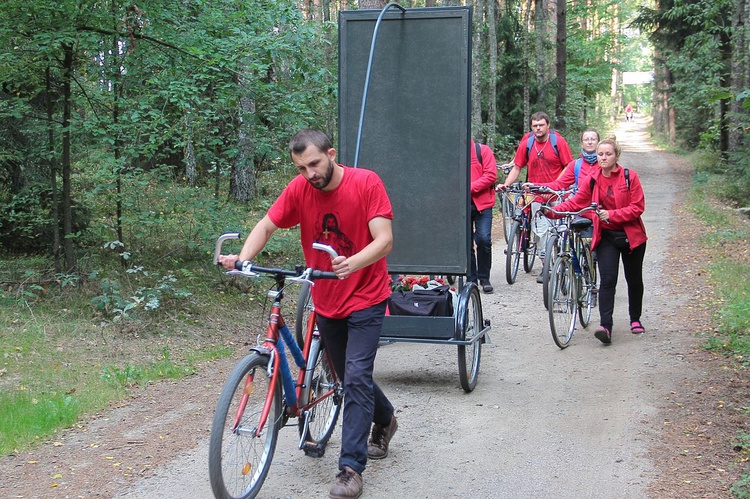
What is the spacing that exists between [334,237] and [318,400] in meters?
1.07

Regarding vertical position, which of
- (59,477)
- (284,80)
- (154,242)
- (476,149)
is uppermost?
(284,80)

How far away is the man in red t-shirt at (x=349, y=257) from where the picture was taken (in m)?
4.42

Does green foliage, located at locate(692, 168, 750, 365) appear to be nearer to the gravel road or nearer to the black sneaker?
the gravel road

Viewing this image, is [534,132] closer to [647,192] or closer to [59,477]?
[59,477]

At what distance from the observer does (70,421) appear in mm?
6004

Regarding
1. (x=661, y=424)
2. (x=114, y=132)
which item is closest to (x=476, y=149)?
(x=114, y=132)

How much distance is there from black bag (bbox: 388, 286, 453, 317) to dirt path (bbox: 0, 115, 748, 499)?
0.68 m

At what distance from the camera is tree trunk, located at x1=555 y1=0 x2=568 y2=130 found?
2616cm

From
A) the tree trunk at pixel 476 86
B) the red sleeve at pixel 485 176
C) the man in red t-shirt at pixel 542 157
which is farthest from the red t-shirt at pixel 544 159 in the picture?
the tree trunk at pixel 476 86

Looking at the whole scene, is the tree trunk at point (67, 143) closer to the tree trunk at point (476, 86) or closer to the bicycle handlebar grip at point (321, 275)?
the bicycle handlebar grip at point (321, 275)

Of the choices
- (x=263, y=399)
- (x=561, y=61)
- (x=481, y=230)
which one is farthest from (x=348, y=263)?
(x=561, y=61)

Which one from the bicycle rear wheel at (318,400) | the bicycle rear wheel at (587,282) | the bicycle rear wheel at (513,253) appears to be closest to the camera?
the bicycle rear wheel at (318,400)

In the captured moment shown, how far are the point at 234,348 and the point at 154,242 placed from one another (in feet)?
9.90

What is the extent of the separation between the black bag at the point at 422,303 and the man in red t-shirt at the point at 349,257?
2.13 m
